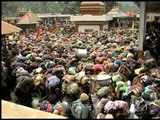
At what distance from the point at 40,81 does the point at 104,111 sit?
2.36m

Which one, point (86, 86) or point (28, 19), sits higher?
point (86, 86)

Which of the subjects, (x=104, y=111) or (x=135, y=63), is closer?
(x=104, y=111)

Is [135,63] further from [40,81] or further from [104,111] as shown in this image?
[104,111]

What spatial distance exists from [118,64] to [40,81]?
1.99 metres

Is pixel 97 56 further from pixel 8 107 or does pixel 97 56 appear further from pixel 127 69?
pixel 8 107

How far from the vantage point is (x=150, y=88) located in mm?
6352

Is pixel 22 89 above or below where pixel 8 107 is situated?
below

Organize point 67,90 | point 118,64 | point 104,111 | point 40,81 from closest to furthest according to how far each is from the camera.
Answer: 1. point 104,111
2. point 67,90
3. point 40,81
4. point 118,64

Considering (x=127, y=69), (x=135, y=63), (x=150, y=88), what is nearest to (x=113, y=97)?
(x=150, y=88)

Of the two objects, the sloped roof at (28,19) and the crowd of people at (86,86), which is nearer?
the crowd of people at (86,86)

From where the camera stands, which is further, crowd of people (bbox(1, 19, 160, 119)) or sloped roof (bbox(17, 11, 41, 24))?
sloped roof (bbox(17, 11, 41, 24))

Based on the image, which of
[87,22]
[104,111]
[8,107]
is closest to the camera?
[8,107]

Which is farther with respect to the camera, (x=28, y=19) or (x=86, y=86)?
(x=28, y=19)

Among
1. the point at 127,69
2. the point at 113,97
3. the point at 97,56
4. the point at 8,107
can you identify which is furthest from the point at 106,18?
the point at 8,107
